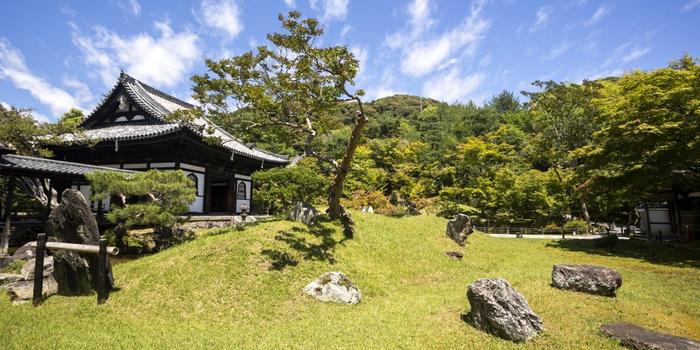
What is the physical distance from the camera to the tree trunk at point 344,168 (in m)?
13.2

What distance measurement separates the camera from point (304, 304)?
28.1ft

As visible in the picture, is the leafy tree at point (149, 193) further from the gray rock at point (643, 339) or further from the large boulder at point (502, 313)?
the gray rock at point (643, 339)

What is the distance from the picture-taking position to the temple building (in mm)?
18000

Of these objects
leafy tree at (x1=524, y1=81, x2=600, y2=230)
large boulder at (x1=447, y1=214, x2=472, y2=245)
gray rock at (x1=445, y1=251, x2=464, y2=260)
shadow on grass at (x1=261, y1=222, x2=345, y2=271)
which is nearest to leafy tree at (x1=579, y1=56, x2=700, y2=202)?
large boulder at (x1=447, y1=214, x2=472, y2=245)

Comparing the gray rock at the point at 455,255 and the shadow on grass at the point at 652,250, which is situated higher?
the gray rock at the point at 455,255

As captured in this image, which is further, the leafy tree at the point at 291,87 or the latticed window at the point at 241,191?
the latticed window at the point at 241,191

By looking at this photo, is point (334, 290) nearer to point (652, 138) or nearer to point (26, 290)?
point (26, 290)

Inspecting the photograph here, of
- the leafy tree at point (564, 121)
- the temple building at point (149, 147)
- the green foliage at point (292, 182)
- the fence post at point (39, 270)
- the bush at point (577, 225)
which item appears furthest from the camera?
the leafy tree at point (564, 121)

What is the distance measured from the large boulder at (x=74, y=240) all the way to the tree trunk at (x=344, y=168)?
8.28 m

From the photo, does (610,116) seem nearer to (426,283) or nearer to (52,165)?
(426,283)

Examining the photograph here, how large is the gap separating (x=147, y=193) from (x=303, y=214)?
5930 mm

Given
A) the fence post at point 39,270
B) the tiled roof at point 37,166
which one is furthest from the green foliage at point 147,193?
the fence post at point 39,270

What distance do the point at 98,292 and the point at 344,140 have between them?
4373 centimetres

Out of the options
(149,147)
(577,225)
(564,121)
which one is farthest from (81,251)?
(564,121)
